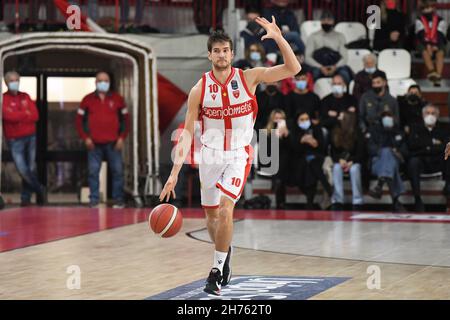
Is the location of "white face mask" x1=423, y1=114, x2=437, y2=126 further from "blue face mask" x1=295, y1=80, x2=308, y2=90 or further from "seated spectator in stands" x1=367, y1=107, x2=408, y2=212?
"blue face mask" x1=295, y1=80, x2=308, y2=90

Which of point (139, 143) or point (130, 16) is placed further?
point (130, 16)

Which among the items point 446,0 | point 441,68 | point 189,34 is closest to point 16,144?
point 189,34

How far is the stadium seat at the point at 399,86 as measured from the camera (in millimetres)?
20000

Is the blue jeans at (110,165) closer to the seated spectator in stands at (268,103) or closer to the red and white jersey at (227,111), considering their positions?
the seated spectator in stands at (268,103)

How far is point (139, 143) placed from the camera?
1917 cm

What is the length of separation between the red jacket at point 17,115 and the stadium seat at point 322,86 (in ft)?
16.8

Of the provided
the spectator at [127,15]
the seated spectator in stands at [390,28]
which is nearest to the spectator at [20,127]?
the spectator at [127,15]

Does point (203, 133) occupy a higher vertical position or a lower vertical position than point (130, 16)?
lower

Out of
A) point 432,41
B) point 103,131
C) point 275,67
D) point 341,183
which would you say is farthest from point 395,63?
point 275,67

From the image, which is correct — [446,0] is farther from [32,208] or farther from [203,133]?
[203,133]

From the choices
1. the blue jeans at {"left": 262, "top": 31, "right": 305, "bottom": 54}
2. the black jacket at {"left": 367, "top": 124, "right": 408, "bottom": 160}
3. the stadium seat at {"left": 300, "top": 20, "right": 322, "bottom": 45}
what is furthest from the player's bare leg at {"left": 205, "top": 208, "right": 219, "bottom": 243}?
the stadium seat at {"left": 300, "top": 20, "right": 322, "bottom": 45}

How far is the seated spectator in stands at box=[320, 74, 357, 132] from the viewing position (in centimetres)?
1825

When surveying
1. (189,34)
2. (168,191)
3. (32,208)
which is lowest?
(32,208)

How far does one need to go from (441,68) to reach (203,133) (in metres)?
12.1
